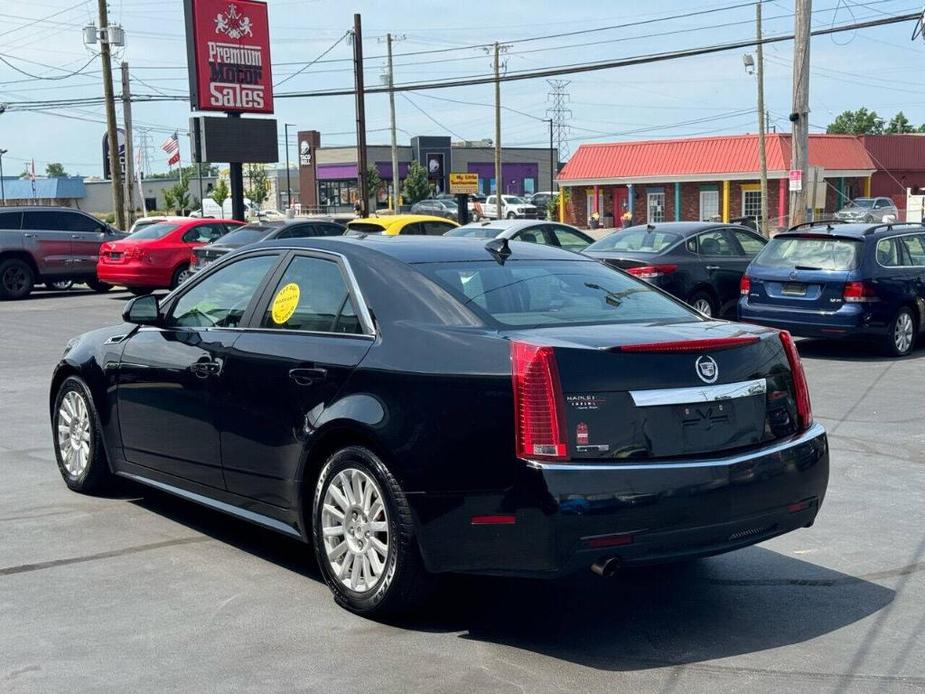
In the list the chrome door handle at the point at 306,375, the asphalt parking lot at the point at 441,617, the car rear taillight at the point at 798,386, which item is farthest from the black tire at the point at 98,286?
the car rear taillight at the point at 798,386

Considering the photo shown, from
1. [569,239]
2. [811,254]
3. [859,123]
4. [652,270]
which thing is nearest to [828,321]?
[811,254]

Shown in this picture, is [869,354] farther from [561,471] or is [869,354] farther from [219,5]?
[219,5]

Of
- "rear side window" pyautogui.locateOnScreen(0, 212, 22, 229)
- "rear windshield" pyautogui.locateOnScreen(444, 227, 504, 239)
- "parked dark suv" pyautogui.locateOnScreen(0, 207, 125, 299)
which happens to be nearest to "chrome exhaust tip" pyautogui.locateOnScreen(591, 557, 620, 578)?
"rear windshield" pyautogui.locateOnScreen(444, 227, 504, 239)

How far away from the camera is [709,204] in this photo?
61.8m

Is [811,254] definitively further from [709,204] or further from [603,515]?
[709,204]

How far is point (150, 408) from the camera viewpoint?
22.1 feet

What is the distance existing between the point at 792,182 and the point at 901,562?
19.6 metres

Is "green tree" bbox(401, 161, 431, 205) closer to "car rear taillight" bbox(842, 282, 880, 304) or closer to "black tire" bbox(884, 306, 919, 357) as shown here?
"black tire" bbox(884, 306, 919, 357)

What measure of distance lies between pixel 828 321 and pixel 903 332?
3.87 feet

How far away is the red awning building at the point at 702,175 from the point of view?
5869 centimetres

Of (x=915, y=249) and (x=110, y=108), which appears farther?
(x=110, y=108)

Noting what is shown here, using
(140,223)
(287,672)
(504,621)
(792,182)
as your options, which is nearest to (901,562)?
(504,621)

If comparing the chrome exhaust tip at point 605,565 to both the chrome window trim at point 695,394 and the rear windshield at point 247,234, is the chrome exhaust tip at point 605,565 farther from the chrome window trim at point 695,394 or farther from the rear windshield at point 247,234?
the rear windshield at point 247,234

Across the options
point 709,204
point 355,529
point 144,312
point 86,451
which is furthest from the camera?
point 709,204
